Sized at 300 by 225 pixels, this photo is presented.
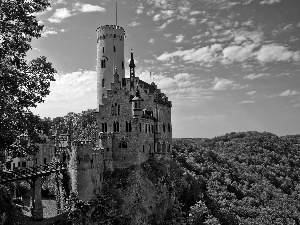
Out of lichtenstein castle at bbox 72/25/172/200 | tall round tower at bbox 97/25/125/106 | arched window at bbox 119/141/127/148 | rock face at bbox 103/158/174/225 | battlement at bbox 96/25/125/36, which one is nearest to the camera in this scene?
lichtenstein castle at bbox 72/25/172/200

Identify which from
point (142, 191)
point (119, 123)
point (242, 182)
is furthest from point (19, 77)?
point (242, 182)

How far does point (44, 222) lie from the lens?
39.0m

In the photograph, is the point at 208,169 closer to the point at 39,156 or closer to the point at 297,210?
the point at 297,210

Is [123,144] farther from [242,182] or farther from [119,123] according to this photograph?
[242,182]

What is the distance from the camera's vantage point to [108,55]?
61.1 metres

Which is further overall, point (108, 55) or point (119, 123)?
point (108, 55)

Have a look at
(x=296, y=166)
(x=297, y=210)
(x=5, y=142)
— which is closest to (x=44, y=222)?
(x=5, y=142)

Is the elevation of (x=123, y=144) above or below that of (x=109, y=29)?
below

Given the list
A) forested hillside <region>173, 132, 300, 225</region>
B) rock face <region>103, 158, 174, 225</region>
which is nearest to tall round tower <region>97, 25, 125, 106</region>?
rock face <region>103, 158, 174, 225</region>

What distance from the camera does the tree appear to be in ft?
60.5

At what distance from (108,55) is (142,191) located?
2635 cm

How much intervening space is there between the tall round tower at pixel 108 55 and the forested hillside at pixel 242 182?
25.3m

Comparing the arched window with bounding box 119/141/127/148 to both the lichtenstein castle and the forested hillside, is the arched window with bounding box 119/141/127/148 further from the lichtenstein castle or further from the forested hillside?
the forested hillside

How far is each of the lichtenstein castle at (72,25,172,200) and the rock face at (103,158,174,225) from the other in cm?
151
